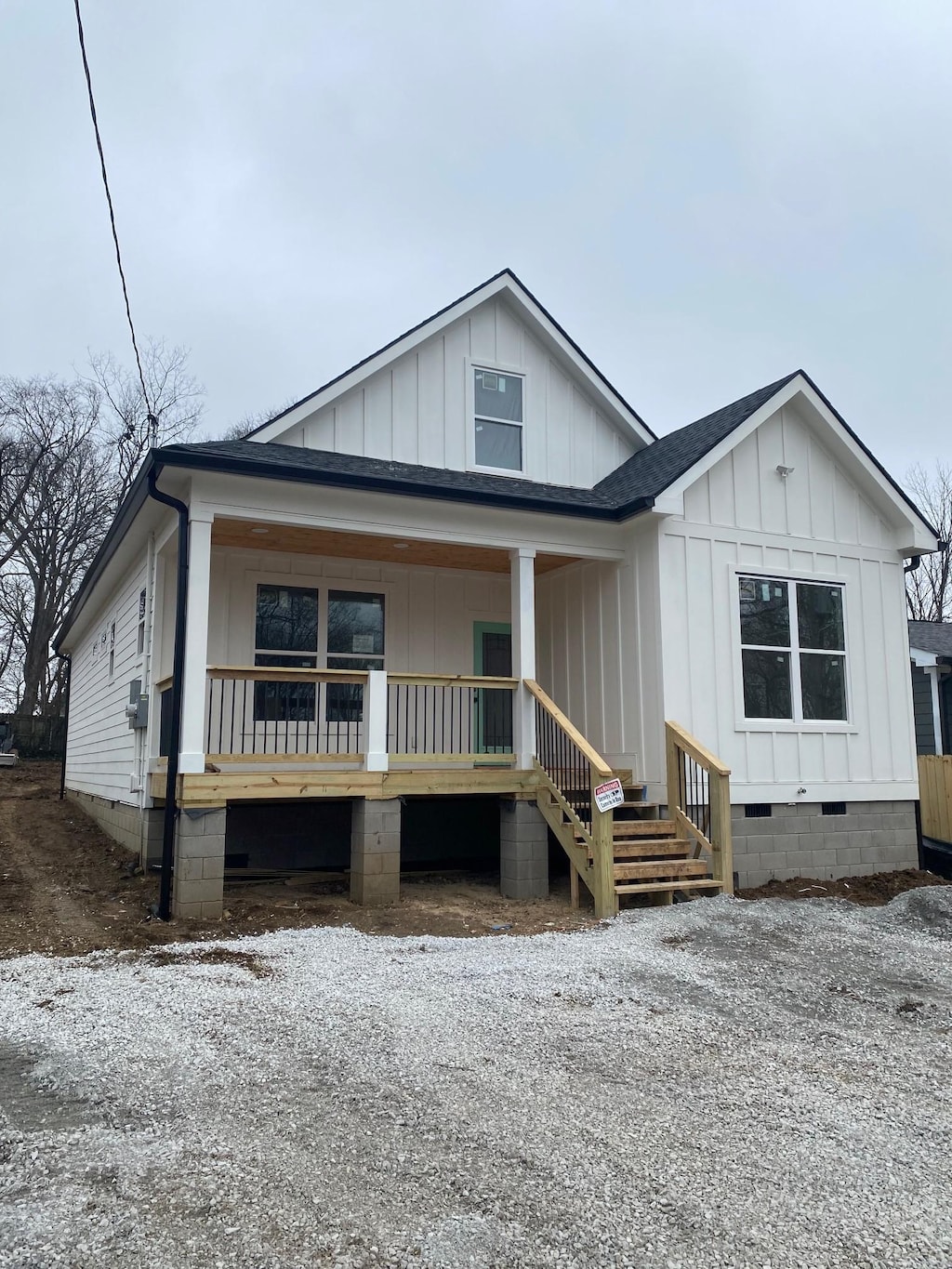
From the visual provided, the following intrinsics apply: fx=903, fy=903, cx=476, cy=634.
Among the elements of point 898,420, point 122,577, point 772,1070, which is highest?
point 898,420

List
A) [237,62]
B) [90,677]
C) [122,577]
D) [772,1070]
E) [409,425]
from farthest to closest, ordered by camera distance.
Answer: [90,677]
[122,577]
[409,425]
[237,62]
[772,1070]

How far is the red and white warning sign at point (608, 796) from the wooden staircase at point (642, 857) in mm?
490

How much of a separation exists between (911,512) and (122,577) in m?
10.2

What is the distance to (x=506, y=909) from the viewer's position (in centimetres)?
820

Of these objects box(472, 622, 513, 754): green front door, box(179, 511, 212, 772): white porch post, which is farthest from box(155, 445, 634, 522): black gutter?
box(472, 622, 513, 754): green front door

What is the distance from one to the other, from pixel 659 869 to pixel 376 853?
2.55 meters

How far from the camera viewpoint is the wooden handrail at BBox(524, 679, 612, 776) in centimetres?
787

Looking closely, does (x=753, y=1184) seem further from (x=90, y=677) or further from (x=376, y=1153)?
(x=90, y=677)

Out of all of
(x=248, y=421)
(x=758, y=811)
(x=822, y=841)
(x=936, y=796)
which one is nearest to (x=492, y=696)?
(x=758, y=811)

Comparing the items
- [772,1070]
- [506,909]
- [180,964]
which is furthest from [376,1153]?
[506,909]

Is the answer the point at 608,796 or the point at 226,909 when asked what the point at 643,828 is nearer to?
the point at 608,796

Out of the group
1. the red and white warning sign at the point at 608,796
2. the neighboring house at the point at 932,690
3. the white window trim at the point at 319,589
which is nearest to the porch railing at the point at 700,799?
the red and white warning sign at the point at 608,796

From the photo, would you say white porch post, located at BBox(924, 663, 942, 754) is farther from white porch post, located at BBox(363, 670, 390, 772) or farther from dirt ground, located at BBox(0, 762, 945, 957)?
white porch post, located at BBox(363, 670, 390, 772)

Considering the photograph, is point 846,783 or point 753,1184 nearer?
point 753,1184
